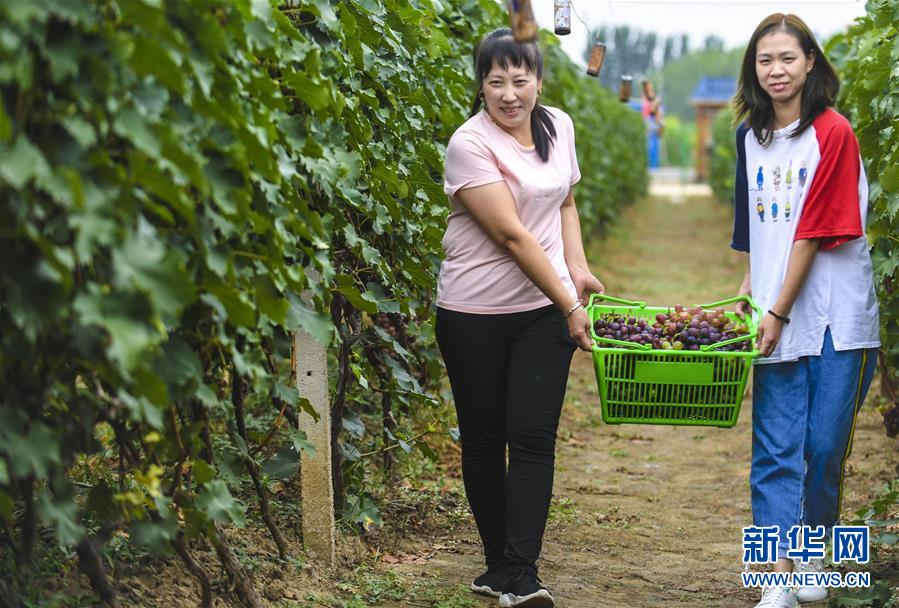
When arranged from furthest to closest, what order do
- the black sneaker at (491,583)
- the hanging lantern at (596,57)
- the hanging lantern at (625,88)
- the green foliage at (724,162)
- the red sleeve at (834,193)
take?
the green foliage at (724,162) → the hanging lantern at (625,88) → the hanging lantern at (596,57) → the black sneaker at (491,583) → the red sleeve at (834,193)

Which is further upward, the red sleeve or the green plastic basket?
the red sleeve

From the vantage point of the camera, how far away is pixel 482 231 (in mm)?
4172

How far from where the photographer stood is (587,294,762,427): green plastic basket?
4066 mm

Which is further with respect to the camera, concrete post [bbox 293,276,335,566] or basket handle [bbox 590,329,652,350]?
concrete post [bbox 293,276,335,566]

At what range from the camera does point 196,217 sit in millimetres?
2869

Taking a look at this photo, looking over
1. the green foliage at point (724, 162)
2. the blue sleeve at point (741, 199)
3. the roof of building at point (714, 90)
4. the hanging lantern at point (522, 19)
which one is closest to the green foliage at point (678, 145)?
the roof of building at point (714, 90)

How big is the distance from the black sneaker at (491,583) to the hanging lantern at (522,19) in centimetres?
180

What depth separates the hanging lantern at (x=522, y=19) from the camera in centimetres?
371

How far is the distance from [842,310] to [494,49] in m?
1.42

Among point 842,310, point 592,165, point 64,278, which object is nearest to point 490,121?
point 842,310

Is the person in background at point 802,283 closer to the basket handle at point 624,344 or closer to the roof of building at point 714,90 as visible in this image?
the basket handle at point 624,344

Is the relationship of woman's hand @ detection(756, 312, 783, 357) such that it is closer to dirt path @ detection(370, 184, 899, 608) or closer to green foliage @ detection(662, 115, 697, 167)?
dirt path @ detection(370, 184, 899, 608)

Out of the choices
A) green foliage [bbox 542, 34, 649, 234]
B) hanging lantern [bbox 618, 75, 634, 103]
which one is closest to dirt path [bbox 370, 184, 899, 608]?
green foliage [bbox 542, 34, 649, 234]

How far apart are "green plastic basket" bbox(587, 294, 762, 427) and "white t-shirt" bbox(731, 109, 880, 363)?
15 centimetres
